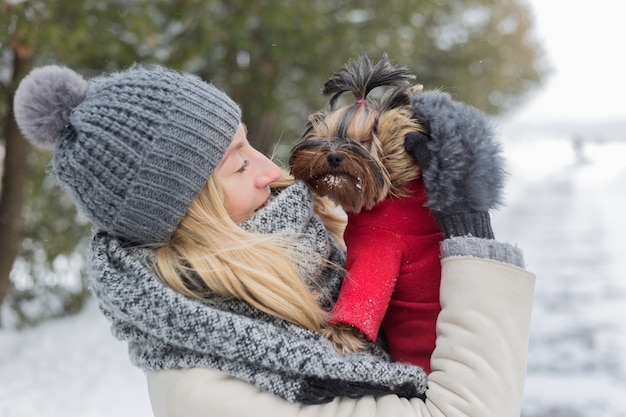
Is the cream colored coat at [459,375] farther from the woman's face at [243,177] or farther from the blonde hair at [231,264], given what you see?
the woman's face at [243,177]

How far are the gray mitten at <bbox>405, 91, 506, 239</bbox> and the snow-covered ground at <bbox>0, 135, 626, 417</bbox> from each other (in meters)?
0.89

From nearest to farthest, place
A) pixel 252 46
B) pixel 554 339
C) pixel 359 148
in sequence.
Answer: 1. pixel 359 148
2. pixel 554 339
3. pixel 252 46

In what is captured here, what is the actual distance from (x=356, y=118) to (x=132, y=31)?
366 centimetres

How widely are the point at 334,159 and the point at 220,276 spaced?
46cm

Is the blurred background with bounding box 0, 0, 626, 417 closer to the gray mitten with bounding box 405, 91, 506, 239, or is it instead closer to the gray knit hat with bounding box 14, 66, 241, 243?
the gray mitten with bounding box 405, 91, 506, 239

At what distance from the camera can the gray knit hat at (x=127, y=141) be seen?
1760 mm

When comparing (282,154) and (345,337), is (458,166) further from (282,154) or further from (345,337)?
(282,154)

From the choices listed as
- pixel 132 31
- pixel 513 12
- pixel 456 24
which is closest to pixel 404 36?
pixel 456 24

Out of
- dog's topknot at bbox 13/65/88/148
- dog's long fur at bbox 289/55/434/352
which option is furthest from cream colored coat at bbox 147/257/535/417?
dog's topknot at bbox 13/65/88/148

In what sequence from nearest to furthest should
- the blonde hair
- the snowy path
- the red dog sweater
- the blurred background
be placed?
the blonde hair → the red dog sweater → the snowy path → the blurred background

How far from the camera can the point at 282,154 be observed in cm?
728

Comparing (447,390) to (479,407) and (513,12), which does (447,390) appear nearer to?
(479,407)

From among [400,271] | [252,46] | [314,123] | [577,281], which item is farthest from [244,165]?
[577,281]

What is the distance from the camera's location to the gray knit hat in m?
1.76
